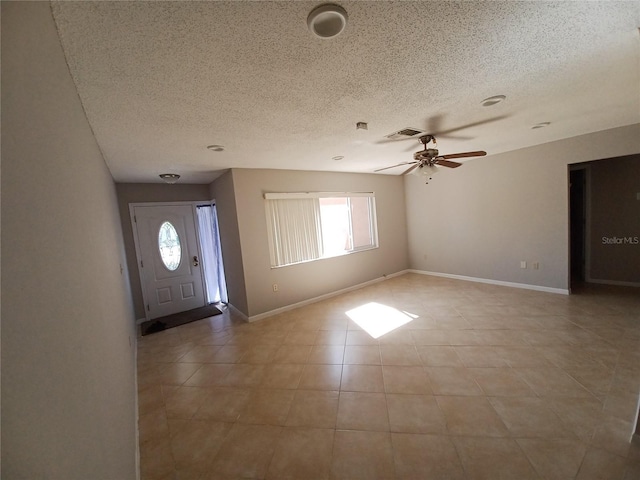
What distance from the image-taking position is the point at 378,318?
147 inches

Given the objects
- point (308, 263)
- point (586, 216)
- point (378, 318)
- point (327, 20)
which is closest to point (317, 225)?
point (308, 263)

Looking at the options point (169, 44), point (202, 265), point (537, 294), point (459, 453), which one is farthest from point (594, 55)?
point (202, 265)

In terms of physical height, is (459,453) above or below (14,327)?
below

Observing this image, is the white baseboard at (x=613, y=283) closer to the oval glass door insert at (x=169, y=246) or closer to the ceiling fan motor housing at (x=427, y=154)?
the ceiling fan motor housing at (x=427, y=154)

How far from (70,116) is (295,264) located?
3.46 metres

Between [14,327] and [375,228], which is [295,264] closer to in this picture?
[375,228]

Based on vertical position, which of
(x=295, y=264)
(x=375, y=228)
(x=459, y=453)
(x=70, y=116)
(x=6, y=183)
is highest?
(x=70, y=116)

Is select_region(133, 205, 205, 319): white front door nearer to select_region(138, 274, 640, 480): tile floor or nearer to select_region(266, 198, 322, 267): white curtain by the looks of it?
select_region(138, 274, 640, 480): tile floor

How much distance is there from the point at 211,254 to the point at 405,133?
14.0 feet

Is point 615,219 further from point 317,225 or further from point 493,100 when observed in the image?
point 317,225

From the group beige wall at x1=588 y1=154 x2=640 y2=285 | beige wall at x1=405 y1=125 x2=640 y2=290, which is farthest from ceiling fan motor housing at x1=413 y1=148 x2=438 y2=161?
beige wall at x1=588 y1=154 x2=640 y2=285

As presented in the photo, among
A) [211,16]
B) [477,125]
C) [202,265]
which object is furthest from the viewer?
[202,265]

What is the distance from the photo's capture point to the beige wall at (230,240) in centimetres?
393

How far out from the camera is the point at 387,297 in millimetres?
4578
